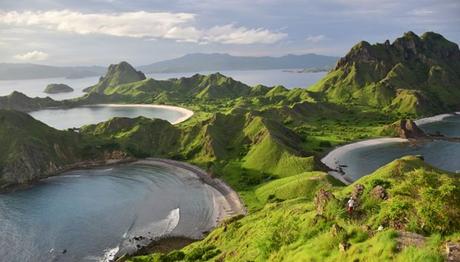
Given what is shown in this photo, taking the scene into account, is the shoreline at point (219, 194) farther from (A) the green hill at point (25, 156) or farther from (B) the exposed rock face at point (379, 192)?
(B) the exposed rock face at point (379, 192)

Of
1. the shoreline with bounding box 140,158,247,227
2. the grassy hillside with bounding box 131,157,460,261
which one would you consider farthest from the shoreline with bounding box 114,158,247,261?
the grassy hillside with bounding box 131,157,460,261

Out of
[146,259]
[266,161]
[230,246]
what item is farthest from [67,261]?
[266,161]

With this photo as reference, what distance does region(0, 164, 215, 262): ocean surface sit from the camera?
367 feet

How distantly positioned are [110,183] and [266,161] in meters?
64.1

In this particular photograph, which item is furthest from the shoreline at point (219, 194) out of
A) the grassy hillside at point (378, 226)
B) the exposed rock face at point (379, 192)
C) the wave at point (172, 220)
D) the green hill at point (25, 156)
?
the exposed rock face at point (379, 192)

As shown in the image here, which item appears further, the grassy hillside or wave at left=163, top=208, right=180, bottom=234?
wave at left=163, top=208, right=180, bottom=234

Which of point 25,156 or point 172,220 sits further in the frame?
point 25,156

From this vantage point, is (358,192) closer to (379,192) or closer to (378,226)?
(379,192)

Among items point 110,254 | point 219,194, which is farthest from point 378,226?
point 219,194

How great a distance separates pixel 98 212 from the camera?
138750 mm

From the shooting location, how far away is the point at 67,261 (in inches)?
4050

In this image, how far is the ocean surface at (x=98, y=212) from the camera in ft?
367

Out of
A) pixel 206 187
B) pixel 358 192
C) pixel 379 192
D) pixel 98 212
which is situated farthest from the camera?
pixel 206 187

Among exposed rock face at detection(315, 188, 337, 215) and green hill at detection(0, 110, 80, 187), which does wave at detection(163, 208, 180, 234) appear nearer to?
exposed rock face at detection(315, 188, 337, 215)
